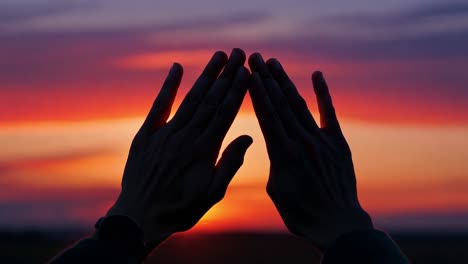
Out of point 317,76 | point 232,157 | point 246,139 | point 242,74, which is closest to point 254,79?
point 242,74

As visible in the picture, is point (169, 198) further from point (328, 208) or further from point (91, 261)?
point (91, 261)

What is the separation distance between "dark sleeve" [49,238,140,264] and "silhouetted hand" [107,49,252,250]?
634mm

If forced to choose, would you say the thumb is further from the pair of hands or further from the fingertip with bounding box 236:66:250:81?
the fingertip with bounding box 236:66:250:81

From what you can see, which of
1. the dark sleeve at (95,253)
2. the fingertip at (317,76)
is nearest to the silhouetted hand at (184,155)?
the fingertip at (317,76)

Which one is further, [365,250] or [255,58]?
[255,58]

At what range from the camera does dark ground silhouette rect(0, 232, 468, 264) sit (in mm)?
47031

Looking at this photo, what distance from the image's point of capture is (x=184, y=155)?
16.6 ft

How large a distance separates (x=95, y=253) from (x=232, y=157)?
175cm

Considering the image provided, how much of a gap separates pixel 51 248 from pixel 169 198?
51262 mm

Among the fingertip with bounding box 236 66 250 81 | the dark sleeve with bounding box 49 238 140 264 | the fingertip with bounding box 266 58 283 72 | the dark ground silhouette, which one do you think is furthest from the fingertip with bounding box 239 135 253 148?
A: the dark ground silhouette

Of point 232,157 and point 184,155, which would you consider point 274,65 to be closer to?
point 232,157

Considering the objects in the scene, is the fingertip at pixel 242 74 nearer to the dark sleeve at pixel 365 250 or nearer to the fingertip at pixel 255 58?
the fingertip at pixel 255 58

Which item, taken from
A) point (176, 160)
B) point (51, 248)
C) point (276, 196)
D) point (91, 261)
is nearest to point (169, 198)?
point (176, 160)

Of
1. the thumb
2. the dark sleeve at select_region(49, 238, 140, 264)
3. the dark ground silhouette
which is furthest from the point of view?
the dark ground silhouette
